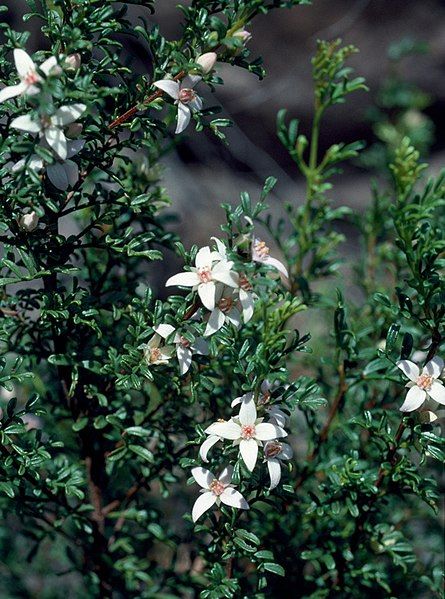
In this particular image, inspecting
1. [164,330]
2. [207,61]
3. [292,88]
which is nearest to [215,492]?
[164,330]

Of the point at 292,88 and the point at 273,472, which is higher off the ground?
the point at 273,472

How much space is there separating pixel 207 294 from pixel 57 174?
9.7 inches

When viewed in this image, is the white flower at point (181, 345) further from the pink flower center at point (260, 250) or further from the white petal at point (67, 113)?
the white petal at point (67, 113)

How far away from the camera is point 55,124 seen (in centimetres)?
88

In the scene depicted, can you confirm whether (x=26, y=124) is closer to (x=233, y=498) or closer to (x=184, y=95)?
(x=184, y=95)

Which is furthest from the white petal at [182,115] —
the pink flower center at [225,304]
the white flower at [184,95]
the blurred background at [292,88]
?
the blurred background at [292,88]

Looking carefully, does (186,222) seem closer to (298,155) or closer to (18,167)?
(298,155)

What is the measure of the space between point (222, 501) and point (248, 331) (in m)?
0.27

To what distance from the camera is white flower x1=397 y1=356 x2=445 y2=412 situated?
40.0 inches

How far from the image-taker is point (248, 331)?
46.0 inches

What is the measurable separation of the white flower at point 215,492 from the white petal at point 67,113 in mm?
482

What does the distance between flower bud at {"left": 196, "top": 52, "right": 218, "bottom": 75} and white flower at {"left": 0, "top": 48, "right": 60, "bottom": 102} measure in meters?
0.19

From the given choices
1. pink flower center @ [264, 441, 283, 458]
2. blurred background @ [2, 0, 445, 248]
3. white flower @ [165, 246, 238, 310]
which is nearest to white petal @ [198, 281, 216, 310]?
white flower @ [165, 246, 238, 310]

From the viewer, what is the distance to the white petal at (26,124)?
34.4 inches
